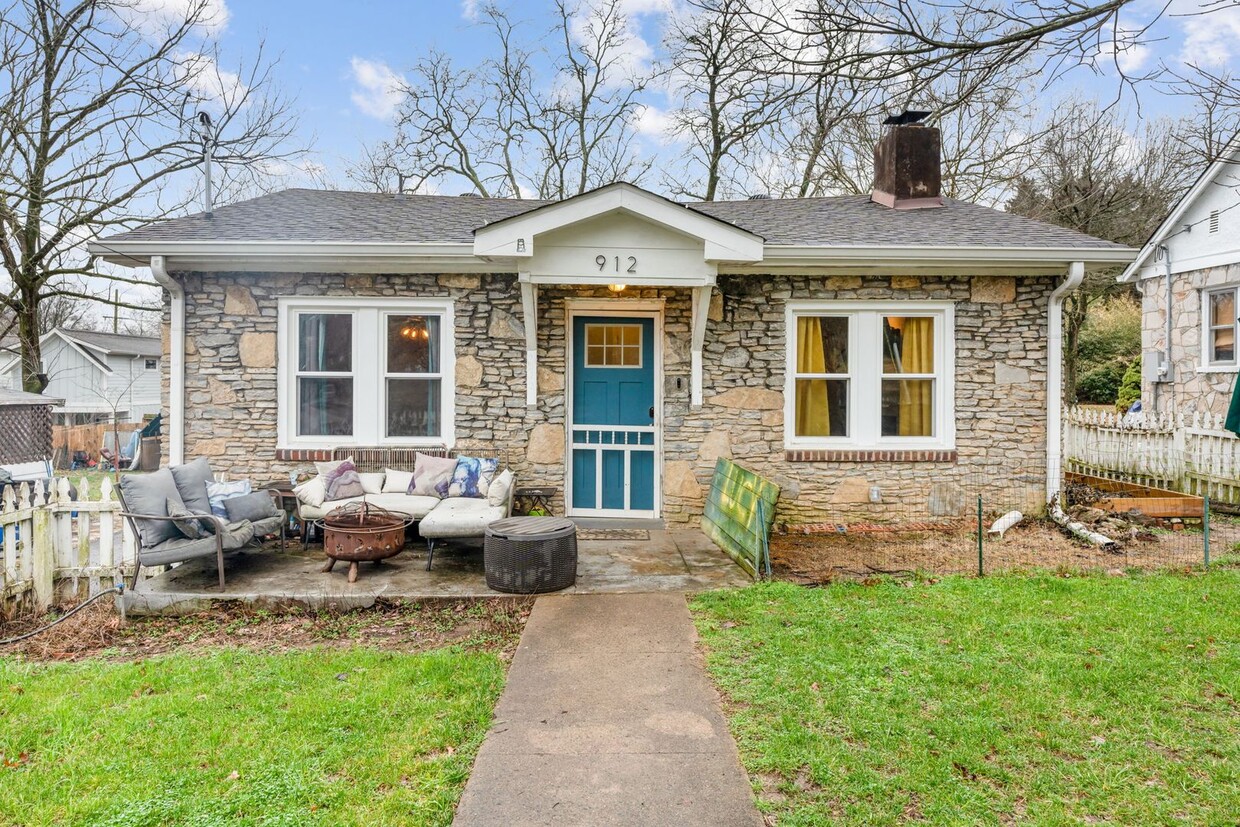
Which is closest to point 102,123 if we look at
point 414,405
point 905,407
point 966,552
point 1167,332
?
point 414,405

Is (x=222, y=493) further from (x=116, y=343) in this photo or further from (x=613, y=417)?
(x=116, y=343)

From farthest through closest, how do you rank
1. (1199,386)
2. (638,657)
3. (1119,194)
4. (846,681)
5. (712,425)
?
(1119,194) < (1199,386) < (712,425) < (638,657) < (846,681)

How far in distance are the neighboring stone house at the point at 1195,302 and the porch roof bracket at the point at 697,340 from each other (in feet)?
32.6

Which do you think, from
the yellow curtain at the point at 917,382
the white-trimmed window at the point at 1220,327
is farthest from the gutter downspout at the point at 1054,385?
the white-trimmed window at the point at 1220,327

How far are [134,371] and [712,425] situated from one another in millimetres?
26306

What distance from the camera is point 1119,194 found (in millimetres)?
16484

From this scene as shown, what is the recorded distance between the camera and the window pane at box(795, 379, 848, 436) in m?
7.25

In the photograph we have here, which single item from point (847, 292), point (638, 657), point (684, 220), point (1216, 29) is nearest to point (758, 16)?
point (1216, 29)

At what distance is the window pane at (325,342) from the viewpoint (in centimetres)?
696

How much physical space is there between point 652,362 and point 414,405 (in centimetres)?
261

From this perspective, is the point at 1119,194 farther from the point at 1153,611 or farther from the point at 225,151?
the point at 225,151

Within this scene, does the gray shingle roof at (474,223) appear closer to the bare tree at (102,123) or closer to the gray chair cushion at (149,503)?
the gray chair cushion at (149,503)

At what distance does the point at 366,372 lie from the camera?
6949 mm

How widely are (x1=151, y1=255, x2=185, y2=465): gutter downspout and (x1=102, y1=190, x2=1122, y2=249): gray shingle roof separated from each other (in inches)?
26.5
